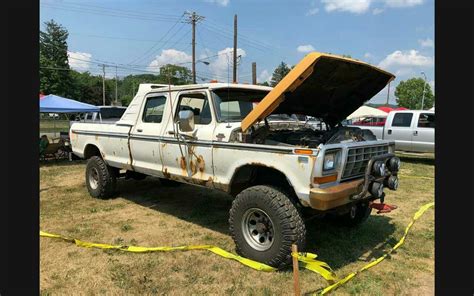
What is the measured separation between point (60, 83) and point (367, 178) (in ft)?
254

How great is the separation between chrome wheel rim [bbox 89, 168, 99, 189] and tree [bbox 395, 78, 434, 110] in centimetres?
9330

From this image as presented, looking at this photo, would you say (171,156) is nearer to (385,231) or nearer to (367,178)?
(367,178)

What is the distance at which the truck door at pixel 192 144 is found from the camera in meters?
4.85

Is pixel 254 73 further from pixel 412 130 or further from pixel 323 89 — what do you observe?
pixel 323 89

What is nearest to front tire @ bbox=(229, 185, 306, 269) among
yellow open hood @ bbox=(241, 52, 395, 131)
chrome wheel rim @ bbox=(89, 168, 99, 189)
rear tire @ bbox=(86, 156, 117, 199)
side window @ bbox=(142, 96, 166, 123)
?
yellow open hood @ bbox=(241, 52, 395, 131)

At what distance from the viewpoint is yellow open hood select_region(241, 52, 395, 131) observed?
12.9ft

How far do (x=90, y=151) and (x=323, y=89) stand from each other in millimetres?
5004

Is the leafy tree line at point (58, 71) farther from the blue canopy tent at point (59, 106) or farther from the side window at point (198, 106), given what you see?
the side window at point (198, 106)

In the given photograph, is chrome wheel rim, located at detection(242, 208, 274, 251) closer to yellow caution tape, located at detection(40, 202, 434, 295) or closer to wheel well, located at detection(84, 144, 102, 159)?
yellow caution tape, located at detection(40, 202, 434, 295)

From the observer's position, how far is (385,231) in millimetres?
5512

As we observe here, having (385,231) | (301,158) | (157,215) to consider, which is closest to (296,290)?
(301,158)

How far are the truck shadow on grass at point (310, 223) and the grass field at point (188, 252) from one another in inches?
0.6

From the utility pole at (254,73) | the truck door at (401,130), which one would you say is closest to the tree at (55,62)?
the utility pole at (254,73)

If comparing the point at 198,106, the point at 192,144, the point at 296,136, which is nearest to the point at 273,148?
the point at 296,136
